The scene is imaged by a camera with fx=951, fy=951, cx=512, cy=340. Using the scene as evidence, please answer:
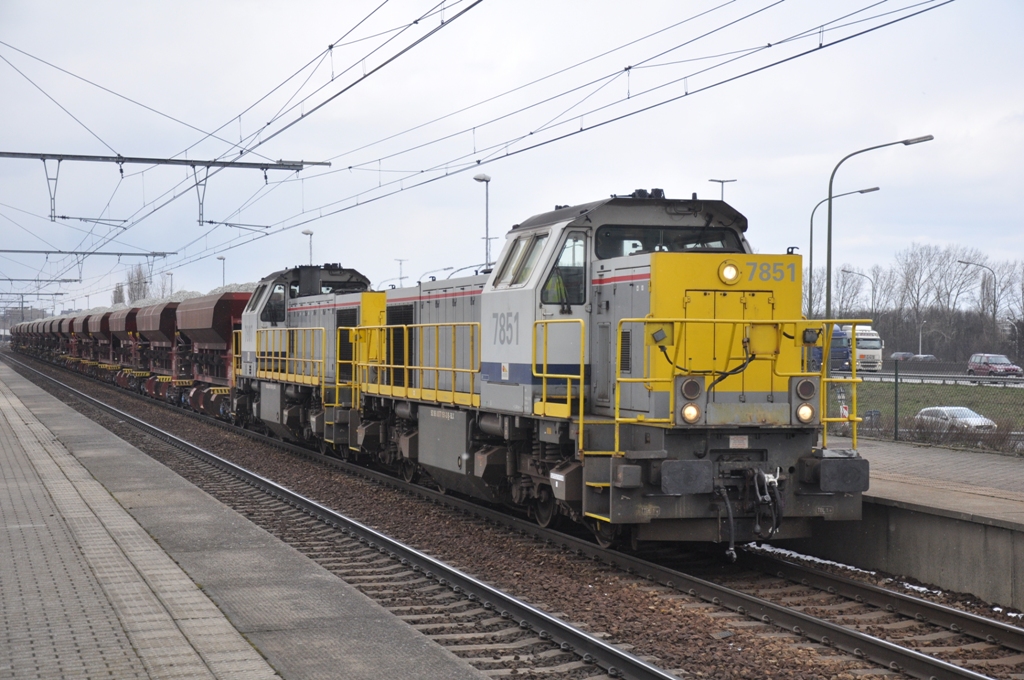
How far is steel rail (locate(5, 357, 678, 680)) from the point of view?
5.84m

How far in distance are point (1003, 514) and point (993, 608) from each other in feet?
2.83

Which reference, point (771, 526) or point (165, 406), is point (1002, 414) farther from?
point (165, 406)

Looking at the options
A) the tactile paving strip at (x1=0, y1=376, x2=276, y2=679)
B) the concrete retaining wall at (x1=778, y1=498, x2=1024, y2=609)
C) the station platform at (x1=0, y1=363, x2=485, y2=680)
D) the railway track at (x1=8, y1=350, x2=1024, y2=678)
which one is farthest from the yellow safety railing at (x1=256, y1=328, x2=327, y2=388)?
the concrete retaining wall at (x1=778, y1=498, x2=1024, y2=609)

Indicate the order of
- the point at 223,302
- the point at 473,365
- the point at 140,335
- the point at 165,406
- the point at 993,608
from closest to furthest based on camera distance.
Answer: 1. the point at 993,608
2. the point at 473,365
3. the point at 223,302
4. the point at 165,406
5. the point at 140,335

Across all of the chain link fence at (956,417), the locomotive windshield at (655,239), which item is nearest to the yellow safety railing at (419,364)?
the locomotive windshield at (655,239)

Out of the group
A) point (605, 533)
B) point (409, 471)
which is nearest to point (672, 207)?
point (605, 533)

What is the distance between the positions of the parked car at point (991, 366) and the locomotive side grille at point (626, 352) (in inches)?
1004

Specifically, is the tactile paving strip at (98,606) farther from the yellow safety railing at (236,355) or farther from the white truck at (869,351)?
the white truck at (869,351)

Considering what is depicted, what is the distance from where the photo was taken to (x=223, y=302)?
23922 mm

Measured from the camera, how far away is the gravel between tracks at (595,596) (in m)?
6.11

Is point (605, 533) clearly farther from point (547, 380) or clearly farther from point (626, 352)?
point (626, 352)

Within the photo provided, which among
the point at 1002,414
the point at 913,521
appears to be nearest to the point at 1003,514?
the point at 913,521

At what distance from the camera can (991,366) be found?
32719 millimetres

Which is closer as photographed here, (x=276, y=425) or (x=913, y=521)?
(x=913, y=521)
